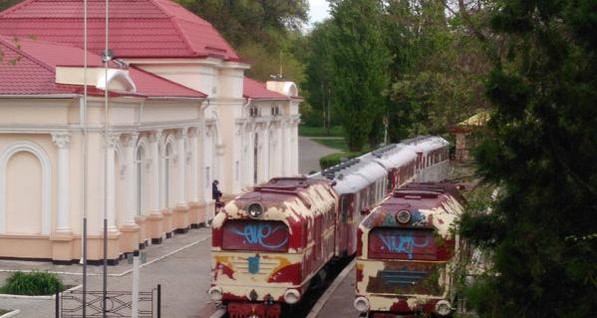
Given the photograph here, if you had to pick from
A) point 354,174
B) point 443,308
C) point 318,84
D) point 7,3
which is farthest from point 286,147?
point 318,84

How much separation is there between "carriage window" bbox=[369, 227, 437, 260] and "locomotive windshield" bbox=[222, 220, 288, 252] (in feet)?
6.00

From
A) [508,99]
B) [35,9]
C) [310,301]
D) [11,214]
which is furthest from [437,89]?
[35,9]

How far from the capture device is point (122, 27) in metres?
40.3

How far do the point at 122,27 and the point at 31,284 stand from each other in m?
16.8

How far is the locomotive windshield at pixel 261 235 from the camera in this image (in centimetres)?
2180

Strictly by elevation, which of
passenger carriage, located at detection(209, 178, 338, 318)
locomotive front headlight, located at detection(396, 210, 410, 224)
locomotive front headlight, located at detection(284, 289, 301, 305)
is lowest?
locomotive front headlight, located at detection(284, 289, 301, 305)

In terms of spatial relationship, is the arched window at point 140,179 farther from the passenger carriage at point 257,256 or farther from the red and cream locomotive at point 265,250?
the passenger carriage at point 257,256

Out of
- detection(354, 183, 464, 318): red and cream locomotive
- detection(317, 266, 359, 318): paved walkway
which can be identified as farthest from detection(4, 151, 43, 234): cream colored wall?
detection(354, 183, 464, 318): red and cream locomotive

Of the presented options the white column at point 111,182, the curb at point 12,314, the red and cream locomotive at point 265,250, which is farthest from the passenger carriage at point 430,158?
the curb at point 12,314

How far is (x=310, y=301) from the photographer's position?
25766 millimetres

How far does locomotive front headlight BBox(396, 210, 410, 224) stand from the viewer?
2062cm

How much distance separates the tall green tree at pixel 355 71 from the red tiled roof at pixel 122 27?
62.2ft

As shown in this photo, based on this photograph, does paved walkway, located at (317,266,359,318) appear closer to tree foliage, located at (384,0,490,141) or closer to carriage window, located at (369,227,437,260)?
carriage window, located at (369,227,437,260)

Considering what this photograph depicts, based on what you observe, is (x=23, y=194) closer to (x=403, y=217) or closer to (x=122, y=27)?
(x=122, y=27)
